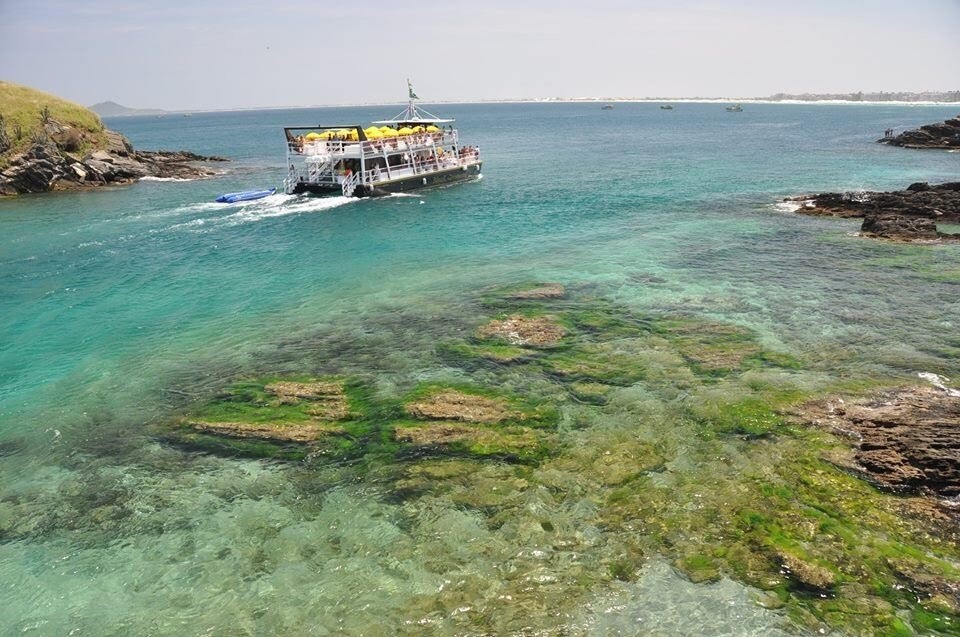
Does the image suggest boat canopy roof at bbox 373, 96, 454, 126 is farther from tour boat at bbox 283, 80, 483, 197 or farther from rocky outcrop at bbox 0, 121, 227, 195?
rocky outcrop at bbox 0, 121, 227, 195

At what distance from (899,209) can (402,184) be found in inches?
1602

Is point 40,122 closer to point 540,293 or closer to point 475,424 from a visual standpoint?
point 540,293

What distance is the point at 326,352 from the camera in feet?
67.8

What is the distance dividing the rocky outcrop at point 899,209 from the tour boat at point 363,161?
3512 centimetres

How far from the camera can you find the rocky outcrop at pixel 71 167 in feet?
192

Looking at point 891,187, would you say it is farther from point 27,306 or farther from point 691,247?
point 27,306

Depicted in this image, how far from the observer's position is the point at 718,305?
23.7m

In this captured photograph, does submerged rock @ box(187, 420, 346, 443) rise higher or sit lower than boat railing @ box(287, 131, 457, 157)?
lower

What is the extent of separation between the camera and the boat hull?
54.0 metres

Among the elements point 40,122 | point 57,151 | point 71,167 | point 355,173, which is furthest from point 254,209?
point 40,122

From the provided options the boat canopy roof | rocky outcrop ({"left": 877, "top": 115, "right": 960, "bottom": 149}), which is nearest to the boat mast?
the boat canopy roof

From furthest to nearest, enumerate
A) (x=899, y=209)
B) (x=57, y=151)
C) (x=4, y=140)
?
1. (x=57, y=151)
2. (x=4, y=140)
3. (x=899, y=209)

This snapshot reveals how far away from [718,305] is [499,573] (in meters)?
17.0

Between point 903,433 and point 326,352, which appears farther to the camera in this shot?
point 326,352
